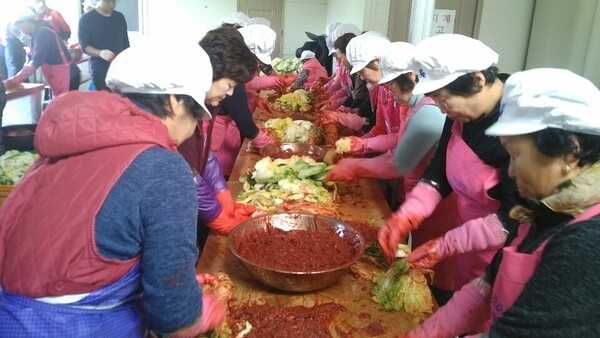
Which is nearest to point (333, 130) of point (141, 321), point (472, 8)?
point (472, 8)

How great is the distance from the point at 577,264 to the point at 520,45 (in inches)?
145

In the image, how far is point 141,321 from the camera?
4.93ft

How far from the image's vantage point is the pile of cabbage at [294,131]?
14.0 ft

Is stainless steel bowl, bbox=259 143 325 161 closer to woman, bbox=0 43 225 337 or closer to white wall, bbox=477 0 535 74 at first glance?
white wall, bbox=477 0 535 74

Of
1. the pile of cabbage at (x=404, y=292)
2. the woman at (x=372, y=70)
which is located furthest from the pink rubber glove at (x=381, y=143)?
the pile of cabbage at (x=404, y=292)

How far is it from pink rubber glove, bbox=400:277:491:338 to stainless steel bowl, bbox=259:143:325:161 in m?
2.05

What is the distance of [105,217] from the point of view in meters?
1.21

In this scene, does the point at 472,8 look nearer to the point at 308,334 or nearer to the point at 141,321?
the point at 308,334

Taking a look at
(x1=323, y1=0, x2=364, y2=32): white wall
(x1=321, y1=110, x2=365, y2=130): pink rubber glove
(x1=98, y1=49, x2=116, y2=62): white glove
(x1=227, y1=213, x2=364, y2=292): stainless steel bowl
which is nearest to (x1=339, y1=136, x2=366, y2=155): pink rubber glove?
(x1=321, y1=110, x2=365, y2=130): pink rubber glove

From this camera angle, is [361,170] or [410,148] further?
[361,170]

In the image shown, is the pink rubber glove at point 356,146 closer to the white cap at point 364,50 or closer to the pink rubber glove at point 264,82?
the white cap at point 364,50

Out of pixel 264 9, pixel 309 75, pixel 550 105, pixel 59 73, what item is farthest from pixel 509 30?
pixel 264 9

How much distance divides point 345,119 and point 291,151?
3.60ft

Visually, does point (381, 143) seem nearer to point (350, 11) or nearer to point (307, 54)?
point (350, 11)
